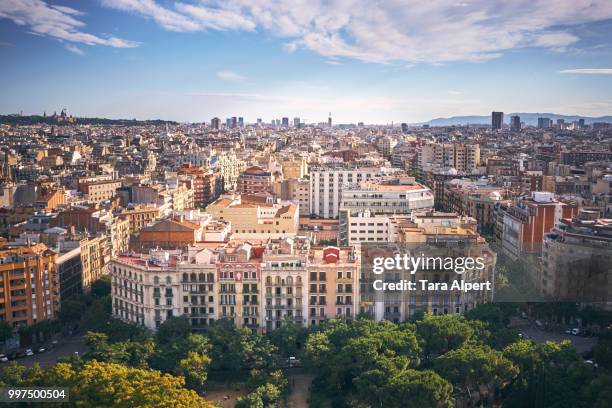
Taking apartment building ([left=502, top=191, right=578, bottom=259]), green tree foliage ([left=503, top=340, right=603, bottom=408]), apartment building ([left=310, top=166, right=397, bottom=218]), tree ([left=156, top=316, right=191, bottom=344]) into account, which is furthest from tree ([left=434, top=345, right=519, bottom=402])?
apartment building ([left=310, top=166, right=397, bottom=218])

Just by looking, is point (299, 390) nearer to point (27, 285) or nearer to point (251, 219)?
point (27, 285)

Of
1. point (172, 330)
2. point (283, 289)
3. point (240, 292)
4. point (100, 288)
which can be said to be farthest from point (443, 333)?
point (100, 288)

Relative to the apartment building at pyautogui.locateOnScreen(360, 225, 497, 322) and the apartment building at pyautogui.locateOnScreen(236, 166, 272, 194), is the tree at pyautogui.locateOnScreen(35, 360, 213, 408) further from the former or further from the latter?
the apartment building at pyautogui.locateOnScreen(236, 166, 272, 194)

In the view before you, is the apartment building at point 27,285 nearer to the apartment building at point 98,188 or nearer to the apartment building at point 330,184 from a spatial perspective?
the apartment building at point 98,188

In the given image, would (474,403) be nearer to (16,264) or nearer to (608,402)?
(608,402)

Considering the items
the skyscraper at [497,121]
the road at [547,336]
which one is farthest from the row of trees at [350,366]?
the skyscraper at [497,121]
